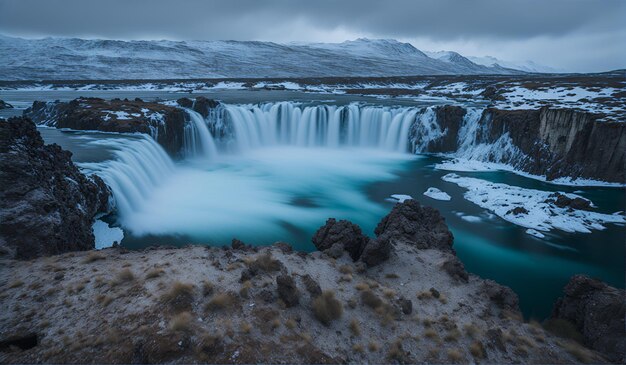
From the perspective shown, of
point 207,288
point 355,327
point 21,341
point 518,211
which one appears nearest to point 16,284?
point 21,341

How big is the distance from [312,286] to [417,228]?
6.68 m

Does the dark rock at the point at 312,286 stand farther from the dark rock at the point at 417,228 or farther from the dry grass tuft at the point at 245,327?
the dark rock at the point at 417,228

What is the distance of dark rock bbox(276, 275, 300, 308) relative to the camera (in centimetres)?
809

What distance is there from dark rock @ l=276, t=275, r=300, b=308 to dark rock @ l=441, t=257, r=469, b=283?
542 centimetres

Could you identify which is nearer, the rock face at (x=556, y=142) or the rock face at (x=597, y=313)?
the rock face at (x=597, y=313)

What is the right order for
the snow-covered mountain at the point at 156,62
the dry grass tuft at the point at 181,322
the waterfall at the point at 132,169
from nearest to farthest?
the dry grass tuft at the point at 181,322
the waterfall at the point at 132,169
the snow-covered mountain at the point at 156,62

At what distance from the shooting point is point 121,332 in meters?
6.55

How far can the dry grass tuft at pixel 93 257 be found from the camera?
938 centimetres

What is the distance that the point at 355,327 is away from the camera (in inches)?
308

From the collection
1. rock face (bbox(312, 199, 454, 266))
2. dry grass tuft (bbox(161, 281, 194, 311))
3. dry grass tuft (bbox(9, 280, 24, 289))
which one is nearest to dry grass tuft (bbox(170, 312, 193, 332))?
dry grass tuft (bbox(161, 281, 194, 311))

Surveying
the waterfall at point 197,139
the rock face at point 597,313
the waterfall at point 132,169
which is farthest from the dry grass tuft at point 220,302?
the waterfall at point 197,139

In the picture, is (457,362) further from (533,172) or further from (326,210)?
(533,172)

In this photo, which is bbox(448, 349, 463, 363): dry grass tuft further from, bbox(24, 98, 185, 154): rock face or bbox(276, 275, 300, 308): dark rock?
bbox(24, 98, 185, 154): rock face

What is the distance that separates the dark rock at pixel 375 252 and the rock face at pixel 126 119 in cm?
2316
